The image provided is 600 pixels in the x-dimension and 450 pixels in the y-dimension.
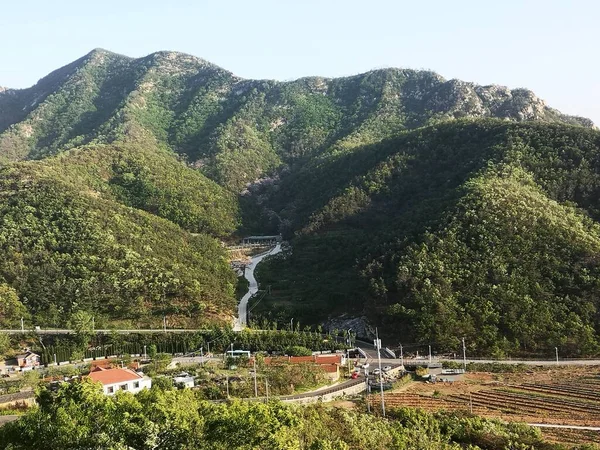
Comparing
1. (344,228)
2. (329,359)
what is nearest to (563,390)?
(329,359)

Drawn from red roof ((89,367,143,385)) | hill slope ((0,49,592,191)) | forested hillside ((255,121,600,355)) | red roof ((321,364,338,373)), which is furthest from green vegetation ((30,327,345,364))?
hill slope ((0,49,592,191))

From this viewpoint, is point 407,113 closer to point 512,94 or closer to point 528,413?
point 512,94

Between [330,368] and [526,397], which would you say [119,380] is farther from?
[526,397]

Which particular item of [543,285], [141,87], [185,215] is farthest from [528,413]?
[141,87]

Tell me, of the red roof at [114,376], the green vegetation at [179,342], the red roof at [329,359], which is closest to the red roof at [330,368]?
the red roof at [329,359]

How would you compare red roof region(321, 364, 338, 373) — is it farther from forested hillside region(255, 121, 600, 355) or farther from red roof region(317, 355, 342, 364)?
forested hillside region(255, 121, 600, 355)

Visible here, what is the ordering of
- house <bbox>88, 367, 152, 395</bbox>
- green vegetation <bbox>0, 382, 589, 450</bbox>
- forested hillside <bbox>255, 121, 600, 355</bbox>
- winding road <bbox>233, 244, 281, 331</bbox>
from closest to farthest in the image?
green vegetation <bbox>0, 382, 589, 450</bbox>, house <bbox>88, 367, 152, 395</bbox>, forested hillside <bbox>255, 121, 600, 355</bbox>, winding road <bbox>233, 244, 281, 331</bbox>
